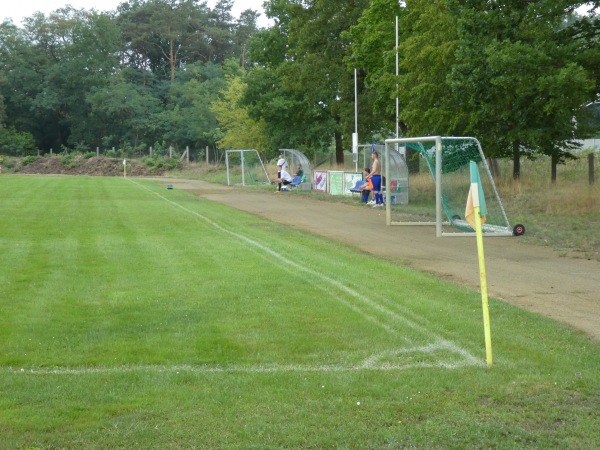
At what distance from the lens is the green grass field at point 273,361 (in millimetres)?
5727

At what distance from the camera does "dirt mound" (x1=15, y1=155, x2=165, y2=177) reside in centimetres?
7494

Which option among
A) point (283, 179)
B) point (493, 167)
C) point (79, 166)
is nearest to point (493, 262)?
point (493, 167)

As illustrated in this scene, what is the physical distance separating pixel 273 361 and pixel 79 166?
73.7 m

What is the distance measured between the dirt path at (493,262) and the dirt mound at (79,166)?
50849mm

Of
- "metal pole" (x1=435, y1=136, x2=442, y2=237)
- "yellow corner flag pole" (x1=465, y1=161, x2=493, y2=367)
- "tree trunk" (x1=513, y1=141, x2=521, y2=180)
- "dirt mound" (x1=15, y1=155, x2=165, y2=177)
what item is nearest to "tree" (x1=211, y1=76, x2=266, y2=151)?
"dirt mound" (x1=15, y1=155, x2=165, y2=177)

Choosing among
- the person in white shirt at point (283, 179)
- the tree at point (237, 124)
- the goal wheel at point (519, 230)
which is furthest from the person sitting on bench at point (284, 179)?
the tree at point (237, 124)

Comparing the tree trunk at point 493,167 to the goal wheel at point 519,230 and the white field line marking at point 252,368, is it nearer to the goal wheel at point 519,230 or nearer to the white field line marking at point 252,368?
the goal wheel at point 519,230

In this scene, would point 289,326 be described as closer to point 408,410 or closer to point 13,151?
point 408,410

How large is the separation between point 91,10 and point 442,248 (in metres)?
88.3

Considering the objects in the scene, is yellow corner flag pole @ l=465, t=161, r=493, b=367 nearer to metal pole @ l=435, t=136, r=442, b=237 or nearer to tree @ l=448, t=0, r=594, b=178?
metal pole @ l=435, t=136, r=442, b=237

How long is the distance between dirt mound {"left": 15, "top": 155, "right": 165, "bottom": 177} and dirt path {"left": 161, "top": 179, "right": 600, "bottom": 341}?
50849 millimetres

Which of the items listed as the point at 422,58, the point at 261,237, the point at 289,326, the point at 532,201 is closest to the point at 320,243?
the point at 261,237

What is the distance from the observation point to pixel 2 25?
3740 inches

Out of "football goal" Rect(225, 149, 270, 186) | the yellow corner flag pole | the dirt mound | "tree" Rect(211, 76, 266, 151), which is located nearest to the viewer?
the yellow corner flag pole
